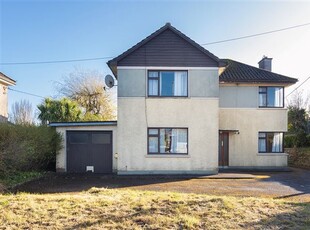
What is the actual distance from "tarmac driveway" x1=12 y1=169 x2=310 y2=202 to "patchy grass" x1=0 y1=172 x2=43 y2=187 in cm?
50

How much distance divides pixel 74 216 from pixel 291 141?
21.9 m

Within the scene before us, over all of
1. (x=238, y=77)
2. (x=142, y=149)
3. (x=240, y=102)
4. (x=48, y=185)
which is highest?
(x=238, y=77)

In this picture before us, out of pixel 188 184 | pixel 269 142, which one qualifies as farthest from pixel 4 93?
pixel 269 142

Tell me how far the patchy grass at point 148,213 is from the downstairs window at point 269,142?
434 inches

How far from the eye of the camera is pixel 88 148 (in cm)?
1570

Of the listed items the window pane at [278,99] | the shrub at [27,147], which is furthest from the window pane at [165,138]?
the window pane at [278,99]

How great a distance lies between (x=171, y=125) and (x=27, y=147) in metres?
7.14

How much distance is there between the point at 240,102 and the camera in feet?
59.3

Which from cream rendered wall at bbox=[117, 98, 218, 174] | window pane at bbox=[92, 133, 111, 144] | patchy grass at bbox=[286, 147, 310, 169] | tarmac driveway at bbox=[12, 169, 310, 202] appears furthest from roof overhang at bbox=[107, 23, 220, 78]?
patchy grass at bbox=[286, 147, 310, 169]

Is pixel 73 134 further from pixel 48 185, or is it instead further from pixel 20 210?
pixel 20 210

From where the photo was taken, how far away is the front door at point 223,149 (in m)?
18.1

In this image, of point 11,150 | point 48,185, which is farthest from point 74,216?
point 11,150

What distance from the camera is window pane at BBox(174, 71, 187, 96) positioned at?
15039 millimetres

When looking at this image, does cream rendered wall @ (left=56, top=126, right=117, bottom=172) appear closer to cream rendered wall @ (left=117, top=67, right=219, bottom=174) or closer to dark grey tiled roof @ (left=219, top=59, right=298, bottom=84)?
cream rendered wall @ (left=117, top=67, right=219, bottom=174)
